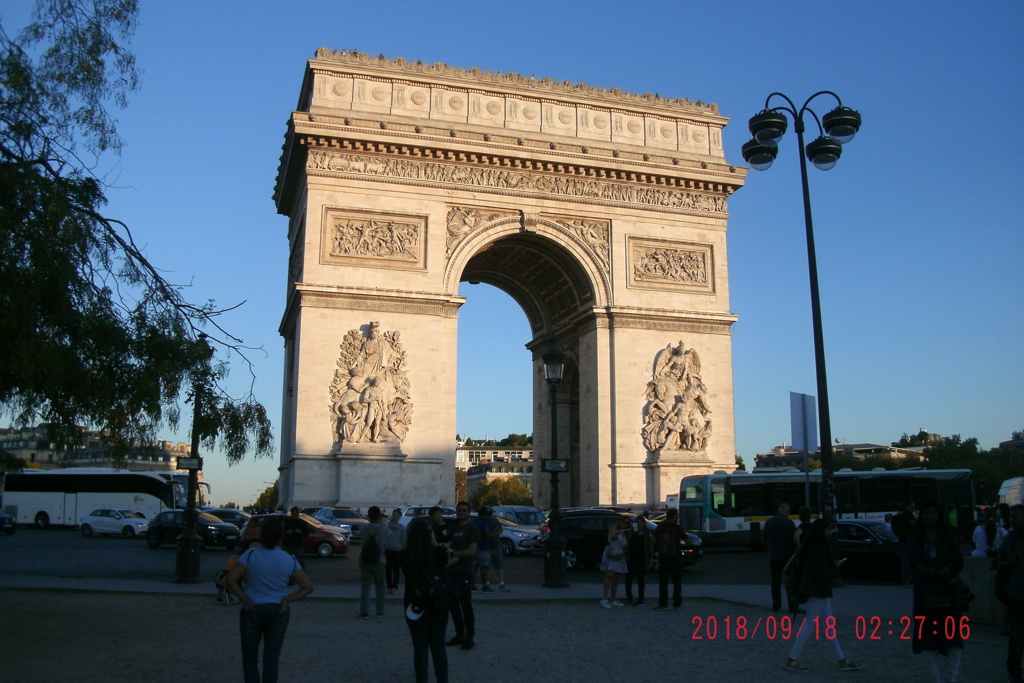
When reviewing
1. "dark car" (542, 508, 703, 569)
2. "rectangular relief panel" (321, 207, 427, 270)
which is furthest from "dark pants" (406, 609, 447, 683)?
"rectangular relief panel" (321, 207, 427, 270)

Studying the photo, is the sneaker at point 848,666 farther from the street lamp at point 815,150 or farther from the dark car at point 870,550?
the dark car at point 870,550

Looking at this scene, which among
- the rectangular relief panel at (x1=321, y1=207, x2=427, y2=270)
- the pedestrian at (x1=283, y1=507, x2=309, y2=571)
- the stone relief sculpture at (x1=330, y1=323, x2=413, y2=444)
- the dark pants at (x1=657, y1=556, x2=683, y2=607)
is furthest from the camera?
the rectangular relief panel at (x1=321, y1=207, x2=427, y2=270)

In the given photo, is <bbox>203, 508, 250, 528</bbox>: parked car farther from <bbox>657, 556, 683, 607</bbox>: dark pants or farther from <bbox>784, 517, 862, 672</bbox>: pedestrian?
<bbox>784, 517, 862, 672</bbox>: pedestrian

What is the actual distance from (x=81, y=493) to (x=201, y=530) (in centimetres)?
1772

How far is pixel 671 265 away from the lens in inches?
1273

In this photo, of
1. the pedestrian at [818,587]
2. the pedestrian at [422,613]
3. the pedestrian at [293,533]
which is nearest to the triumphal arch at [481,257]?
the pedestrian at [293,533]

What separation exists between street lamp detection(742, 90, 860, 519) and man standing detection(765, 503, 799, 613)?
0.64 m

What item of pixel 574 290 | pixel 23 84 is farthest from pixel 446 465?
pixel 23 84

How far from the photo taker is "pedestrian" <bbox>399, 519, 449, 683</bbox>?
7.20m

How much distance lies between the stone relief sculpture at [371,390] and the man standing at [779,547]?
16.9 meters

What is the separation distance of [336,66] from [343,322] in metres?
8.28

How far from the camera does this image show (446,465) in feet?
94.6

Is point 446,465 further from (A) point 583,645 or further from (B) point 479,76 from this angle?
(A) point 583,645

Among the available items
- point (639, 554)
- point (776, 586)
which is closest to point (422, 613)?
point (776, 586)
